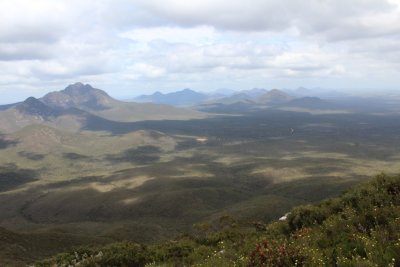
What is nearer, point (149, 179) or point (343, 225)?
point (343, 225)

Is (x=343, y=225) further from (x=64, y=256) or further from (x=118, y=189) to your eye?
(x=118, y=189)

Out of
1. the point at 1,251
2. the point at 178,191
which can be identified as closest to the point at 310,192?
the point at 178,191

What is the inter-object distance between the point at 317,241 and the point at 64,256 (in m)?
24.1

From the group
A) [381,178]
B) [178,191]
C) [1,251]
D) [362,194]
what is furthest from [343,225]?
[178,191]

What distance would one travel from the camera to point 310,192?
148750 millimetres

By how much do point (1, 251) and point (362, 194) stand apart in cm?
4839

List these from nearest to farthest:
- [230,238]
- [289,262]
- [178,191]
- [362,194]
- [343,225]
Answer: [289,262] → [343,225] → [362,194] → [230,238] → [178,191]

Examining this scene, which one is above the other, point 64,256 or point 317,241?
point 317,241

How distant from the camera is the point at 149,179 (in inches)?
7830

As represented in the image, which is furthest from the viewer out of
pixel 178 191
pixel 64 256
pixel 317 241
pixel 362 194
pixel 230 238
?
pixel 178 191

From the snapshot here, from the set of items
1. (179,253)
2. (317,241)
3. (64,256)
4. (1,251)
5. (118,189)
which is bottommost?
(118,189)

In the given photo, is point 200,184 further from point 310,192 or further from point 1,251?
point 1,251

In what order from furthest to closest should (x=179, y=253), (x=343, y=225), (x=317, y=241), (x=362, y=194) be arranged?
1. (x=179, y=253)
2. (x=362, y=194)
3. (x=343, y=225)
4. (x=317, y=241)

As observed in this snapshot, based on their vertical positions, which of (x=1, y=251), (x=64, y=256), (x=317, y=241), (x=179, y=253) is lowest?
(x=1, y=251)
